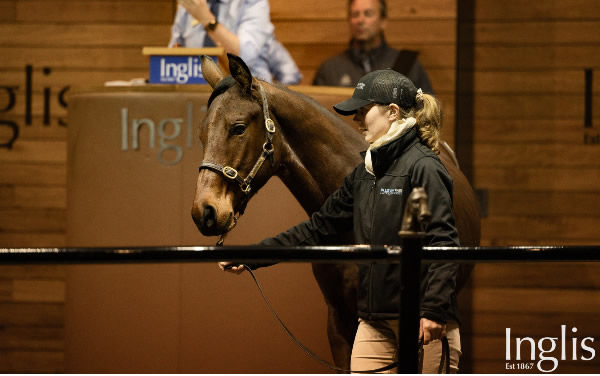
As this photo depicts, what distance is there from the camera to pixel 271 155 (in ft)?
8.07

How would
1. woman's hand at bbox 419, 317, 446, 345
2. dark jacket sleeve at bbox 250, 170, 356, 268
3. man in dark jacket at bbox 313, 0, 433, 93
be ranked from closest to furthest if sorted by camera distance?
1. woman's hand at bbox 419, 317, 446, 345
2. dark jacket sleeve at bbox 250, 170, 356, 268
3. man in dark jacket at bbox 313, 0, 433, 93

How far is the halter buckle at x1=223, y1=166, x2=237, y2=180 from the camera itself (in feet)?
7.73

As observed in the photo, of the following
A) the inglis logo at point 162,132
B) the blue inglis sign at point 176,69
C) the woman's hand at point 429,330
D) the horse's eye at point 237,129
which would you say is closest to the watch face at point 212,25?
the blue inglis sign at point 176,69

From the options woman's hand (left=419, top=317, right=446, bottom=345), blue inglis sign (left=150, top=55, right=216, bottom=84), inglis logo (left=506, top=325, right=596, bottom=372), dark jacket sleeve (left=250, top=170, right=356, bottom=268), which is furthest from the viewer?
inglis logo (left=506, top=325, right=596, bottom=372)

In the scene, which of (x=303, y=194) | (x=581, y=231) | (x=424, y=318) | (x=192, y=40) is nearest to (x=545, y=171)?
(x=581, y=231)

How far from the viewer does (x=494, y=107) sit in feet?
15.8

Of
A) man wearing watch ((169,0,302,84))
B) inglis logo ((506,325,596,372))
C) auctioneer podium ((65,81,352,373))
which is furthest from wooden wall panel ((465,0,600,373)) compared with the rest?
auctioneer podium ((65,81,352,373))

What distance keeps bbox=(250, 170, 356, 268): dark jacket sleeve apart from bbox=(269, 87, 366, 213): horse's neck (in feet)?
0.62

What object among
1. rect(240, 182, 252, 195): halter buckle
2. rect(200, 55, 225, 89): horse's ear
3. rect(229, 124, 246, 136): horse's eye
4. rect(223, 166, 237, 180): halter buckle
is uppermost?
rect(200, 55, 225, 89): horse's ear

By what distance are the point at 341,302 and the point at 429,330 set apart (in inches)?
27.1

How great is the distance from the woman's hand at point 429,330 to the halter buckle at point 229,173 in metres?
0.74

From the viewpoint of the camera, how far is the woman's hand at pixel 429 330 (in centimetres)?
198

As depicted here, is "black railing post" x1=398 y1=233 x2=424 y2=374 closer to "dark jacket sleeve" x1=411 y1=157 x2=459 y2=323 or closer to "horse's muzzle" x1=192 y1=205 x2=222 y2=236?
"dark jacket sleeve" x1=411 y1=157 x2=459 y2=323

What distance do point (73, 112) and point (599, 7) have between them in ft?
10.4
